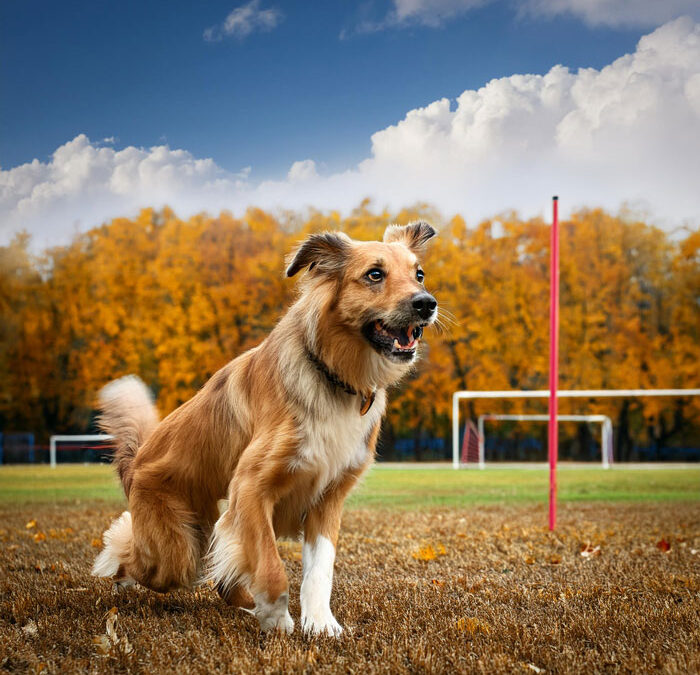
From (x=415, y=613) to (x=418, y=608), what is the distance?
13 cm

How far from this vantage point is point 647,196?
94.2 feet

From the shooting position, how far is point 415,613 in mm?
4039

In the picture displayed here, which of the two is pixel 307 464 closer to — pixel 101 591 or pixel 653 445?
pixel 101 591

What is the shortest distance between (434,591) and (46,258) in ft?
86.5

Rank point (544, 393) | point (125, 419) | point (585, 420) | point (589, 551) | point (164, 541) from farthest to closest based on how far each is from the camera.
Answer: point (585, 420), point (544, 393), point (589, 551), point (125, 419), point (164, 541)

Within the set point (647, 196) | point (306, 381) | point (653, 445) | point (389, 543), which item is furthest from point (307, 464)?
point (653, 445)

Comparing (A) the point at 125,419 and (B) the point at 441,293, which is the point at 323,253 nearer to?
(A) the point at 125,419

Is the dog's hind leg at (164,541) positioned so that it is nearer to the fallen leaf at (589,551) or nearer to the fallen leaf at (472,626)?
the fallen leaf at (472,626)

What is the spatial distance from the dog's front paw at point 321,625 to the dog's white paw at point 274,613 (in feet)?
0.32

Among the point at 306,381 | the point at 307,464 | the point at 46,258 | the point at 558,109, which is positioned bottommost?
the point at 307,464

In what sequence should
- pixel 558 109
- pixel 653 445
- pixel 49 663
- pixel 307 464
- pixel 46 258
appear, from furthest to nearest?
pixel 653 445 < pixel 46 258 < pixel 558 109 < pixel 307 464 < pixel 49 663

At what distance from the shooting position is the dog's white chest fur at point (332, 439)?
12.3 feet

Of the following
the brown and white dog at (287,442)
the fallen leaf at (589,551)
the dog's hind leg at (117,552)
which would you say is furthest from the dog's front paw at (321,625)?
the fallen leaf at (589,551)

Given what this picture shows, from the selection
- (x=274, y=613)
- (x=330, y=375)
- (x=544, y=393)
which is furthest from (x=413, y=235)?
(x=544, y=393)
